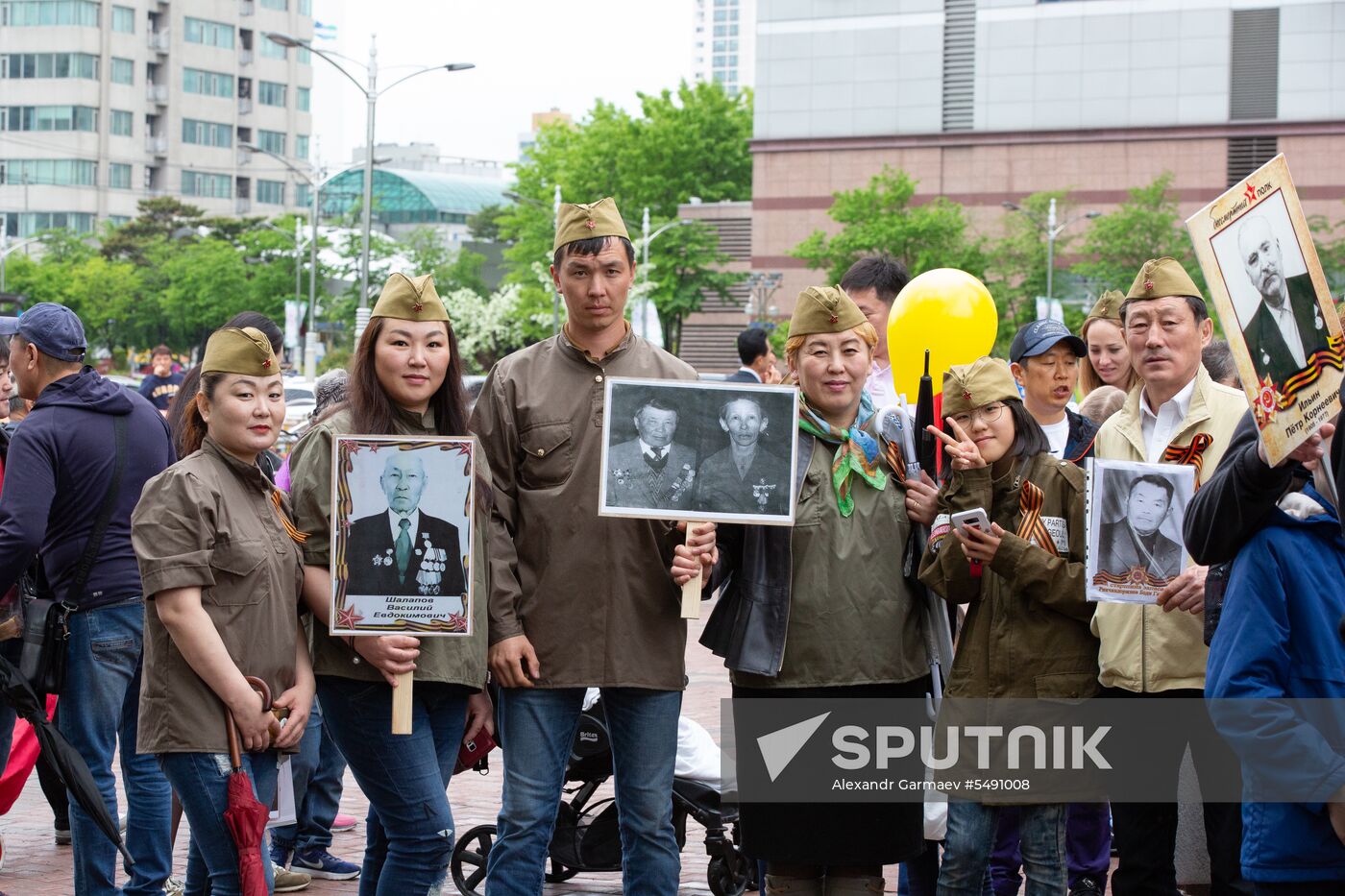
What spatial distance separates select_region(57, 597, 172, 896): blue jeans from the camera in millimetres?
5613

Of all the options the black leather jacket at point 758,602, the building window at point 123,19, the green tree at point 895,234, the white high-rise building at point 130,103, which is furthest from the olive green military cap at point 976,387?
the building window at point 123,19

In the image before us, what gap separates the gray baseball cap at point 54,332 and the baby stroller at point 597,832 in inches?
99.8

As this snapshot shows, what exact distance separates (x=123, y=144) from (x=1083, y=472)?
360 ft

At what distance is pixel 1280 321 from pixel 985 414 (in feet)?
5.07

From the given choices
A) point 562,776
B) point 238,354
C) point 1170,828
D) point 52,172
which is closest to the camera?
point 238,354

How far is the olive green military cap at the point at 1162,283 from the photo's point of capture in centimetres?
520

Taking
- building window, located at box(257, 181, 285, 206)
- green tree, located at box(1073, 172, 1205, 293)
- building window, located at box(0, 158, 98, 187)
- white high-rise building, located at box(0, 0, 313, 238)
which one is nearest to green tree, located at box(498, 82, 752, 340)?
green tree, located at box(1073, 172, 1205, 293)

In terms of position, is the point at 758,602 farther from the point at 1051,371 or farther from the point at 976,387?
the point at 1051,371

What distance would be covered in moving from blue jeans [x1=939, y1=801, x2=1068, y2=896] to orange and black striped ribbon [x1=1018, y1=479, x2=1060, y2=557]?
0.86 meters

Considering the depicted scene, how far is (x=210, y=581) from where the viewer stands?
4.44 meters

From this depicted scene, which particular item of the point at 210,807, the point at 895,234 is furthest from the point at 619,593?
the point at 895,234

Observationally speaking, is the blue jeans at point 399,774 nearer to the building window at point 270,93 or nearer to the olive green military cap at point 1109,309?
the olive green military cap at point 1109,309

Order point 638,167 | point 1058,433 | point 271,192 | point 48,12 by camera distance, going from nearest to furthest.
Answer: point 1058,433 < point 638,167 < point 48,12 < point 271,192

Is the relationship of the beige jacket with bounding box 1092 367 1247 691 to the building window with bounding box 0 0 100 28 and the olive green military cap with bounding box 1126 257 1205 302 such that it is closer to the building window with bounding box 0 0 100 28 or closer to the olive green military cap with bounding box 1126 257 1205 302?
the olive green military cap with bounding box 1126 257 1205 302
